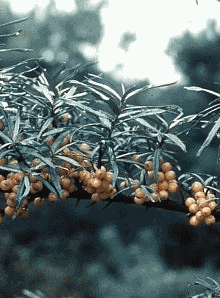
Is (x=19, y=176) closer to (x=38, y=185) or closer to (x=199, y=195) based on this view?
(x=38, y=185)

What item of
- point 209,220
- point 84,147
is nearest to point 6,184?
point 84,147

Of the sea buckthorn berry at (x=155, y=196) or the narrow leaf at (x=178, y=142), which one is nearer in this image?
the narrow leaf at (x=178, y=142)

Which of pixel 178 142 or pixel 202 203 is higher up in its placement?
pixel 178 142

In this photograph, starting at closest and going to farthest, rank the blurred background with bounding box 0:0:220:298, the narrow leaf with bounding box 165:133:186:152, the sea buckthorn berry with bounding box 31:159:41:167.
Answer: the narrow leaf with bounding box 165:133:186:152, the sea buckthorn berry with bounding box 31:159:41:167, the blurred background with bounding box 0:0:220:298

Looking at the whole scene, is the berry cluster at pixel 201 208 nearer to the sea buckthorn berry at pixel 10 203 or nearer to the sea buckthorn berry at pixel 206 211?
the sea buckthorn berry at pixel 206 211

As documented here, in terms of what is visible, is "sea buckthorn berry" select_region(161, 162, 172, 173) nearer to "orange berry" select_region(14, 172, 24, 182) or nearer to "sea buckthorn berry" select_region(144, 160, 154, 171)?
"sea buckthorn berry" select_region(144, 160, 154, 171)

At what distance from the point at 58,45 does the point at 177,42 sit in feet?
2.41

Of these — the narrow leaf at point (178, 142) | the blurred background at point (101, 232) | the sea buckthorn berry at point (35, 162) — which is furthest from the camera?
the blurred background at point (101, 232)

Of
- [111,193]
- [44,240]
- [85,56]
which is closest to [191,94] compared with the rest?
[85,56]

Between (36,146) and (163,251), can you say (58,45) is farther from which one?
(36,146)

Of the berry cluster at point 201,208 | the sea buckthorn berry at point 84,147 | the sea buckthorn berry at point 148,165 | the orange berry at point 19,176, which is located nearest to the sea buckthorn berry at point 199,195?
the berry cluster at point 201,208

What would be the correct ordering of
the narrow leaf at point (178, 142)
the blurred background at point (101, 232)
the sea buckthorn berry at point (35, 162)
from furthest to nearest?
1. the blurred background at point (101, 232)
2. the sea buckthorn berry at point (35, 162)
3. the narrow leaf at point (178, 142)

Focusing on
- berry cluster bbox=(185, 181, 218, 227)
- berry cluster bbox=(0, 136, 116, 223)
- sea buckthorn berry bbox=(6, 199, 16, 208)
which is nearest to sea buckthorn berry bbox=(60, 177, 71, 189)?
berry cluster bbox=(0, 136, 116, 223)

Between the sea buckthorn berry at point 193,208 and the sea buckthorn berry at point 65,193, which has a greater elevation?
the sea buckthorn berry at point 65,193
